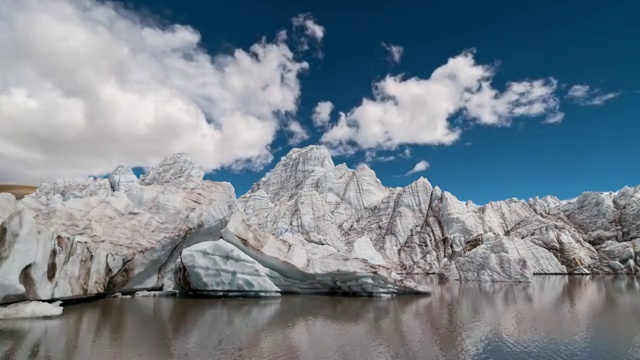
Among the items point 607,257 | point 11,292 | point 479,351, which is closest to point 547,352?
point 479,351

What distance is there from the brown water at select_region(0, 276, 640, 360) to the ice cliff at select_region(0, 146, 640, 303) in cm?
328

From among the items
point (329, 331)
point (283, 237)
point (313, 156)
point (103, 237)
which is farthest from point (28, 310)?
point (313, 156)

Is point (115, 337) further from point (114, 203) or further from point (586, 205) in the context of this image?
point (586, 205)

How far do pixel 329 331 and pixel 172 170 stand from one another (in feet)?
298

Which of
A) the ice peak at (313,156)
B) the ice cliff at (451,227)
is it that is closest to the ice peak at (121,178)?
the ice cliff at (451,227)

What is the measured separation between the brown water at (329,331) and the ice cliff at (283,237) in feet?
10.8

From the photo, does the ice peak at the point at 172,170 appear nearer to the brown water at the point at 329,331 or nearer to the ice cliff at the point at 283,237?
the ice cliff at the point at 283,237

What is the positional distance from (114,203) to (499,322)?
3141 centimetres

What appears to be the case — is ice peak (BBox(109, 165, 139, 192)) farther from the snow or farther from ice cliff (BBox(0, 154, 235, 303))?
the snow

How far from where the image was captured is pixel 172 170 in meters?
103

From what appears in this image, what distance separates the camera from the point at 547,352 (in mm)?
15445

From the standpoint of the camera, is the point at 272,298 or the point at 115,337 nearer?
the point at 115,337

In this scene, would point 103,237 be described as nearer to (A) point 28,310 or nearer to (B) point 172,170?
(A) point 28,310

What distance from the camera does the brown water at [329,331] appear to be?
15.3m
